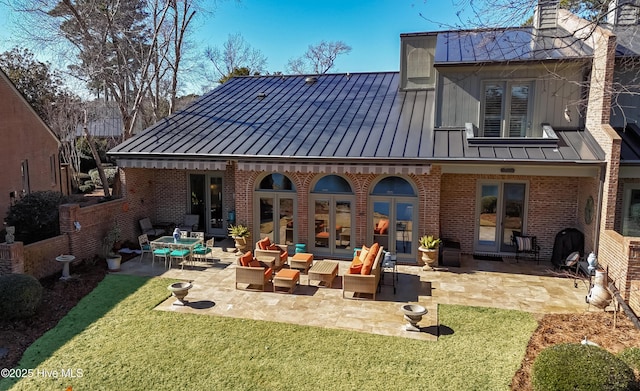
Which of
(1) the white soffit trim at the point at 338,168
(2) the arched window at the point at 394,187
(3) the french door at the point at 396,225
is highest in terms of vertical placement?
(1) the white soffit trim at the point at 338,168

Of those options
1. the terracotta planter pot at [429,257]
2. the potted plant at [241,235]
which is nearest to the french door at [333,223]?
the potted plant at [241,235]

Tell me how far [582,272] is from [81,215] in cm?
1663

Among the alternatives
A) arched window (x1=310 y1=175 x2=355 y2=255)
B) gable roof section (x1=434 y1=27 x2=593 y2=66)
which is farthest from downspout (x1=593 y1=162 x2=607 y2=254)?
arched window (x1=310 y1=175 x2=355 y2=255)

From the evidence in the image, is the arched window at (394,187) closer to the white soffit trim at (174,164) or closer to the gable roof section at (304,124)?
the gable roof section at (304,124)

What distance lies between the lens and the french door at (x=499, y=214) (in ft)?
52.0

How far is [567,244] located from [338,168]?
8.14 m

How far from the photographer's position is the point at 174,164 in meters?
16.5

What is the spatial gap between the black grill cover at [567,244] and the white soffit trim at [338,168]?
207 inches

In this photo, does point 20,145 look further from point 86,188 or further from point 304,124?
point 304,124

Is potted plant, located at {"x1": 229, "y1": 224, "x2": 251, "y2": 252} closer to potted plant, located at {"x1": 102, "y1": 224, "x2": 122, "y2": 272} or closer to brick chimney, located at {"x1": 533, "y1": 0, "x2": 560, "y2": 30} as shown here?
potted plant, located at {"x1": 102, "y1": 224, "x2": 122, "y2": 272}

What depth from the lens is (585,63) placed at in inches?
584

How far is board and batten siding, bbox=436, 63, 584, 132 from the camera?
49.9 feet

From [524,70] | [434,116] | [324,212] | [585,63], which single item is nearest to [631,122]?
[585,63]

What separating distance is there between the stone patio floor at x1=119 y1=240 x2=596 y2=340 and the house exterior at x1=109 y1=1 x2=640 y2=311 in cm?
167
